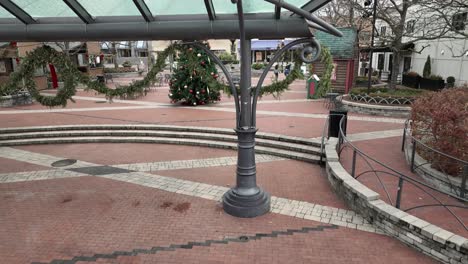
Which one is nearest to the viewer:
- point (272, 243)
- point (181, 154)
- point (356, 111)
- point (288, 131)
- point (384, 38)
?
point (272, 243)

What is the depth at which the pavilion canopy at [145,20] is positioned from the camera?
624 centimetres

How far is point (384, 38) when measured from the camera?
708 inches

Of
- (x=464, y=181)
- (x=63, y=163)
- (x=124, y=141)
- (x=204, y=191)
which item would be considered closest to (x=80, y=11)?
(x=204, y=191)

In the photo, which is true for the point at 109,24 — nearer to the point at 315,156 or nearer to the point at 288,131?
the point at 315,156

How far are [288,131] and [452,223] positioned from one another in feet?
21.9

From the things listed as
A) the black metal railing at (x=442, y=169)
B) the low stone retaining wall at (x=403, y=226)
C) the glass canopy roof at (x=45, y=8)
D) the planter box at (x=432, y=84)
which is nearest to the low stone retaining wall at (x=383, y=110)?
the black metal railing at (x=442, y=169)

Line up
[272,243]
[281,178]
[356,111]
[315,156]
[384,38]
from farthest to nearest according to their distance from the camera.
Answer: [384,38] → [356,111] → [315,156] → [281,178] → [272,243]

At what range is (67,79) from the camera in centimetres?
743

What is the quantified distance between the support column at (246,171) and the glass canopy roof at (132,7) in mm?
969

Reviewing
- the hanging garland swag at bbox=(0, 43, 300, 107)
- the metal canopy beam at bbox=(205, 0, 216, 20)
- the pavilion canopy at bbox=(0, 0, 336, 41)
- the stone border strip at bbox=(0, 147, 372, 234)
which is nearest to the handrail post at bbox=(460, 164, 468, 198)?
the stone border strip at bbox=(0, 147, 372, 234)

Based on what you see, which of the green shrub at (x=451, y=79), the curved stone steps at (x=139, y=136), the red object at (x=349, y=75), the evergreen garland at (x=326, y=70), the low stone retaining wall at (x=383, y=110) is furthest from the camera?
the green shrub at (x=451, y=79)

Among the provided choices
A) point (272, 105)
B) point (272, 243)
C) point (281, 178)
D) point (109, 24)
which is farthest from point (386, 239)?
point (272, 105)

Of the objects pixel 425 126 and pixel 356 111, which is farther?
pixel 356 111

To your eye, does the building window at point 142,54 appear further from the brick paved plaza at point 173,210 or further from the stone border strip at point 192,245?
the stone border strip at point 192,245
